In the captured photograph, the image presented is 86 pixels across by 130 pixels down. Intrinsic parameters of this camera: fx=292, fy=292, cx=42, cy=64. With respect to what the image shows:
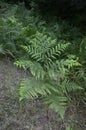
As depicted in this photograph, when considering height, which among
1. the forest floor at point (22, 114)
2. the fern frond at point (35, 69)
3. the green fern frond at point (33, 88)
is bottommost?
the forest floor at point (22, 114)

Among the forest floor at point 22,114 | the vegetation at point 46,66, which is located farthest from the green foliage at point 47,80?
the forest floor at point 22,114

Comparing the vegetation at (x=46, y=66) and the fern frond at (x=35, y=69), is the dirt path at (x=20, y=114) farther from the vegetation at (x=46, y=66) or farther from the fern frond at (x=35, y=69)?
the fern frond at (x=35, y=69)

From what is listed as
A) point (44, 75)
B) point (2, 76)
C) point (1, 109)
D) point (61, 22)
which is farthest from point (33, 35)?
point (61, 22)

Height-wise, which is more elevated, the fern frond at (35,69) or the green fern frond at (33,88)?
the fern frond at (35,69)

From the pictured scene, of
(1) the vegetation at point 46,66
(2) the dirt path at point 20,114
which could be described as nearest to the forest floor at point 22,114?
(2) the dirt path at point 20,114

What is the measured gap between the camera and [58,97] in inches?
159

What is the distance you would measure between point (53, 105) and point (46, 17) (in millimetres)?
6401

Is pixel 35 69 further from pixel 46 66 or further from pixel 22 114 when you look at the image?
pixel 22 114

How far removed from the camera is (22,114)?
4172mm

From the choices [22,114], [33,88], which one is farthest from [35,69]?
[22,114]

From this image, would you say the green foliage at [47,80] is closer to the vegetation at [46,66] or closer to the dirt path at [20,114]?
the vegetation at [46,66]

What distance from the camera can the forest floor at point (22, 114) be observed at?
402 centimetres

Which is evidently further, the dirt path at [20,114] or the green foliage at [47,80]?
the dirt path at [20,114]

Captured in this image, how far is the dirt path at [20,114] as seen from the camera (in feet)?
13.2
